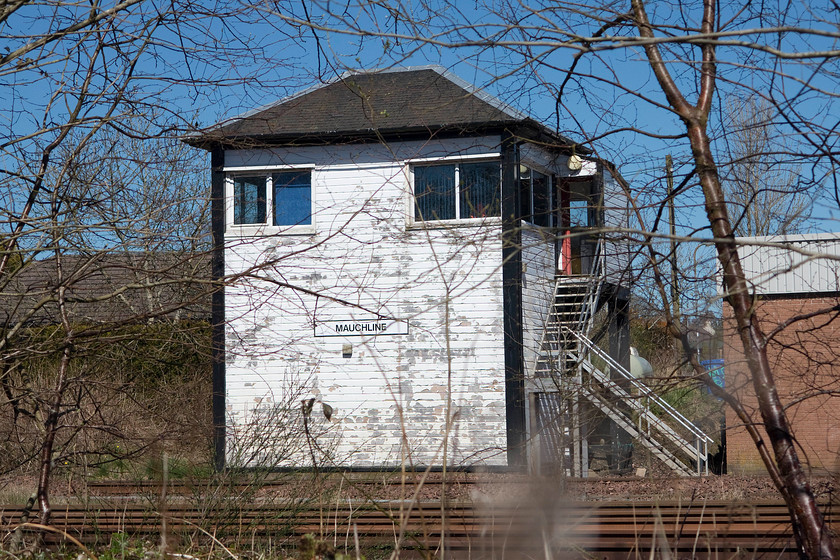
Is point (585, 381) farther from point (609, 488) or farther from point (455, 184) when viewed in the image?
point (455, 184)

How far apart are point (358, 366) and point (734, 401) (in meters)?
14.0

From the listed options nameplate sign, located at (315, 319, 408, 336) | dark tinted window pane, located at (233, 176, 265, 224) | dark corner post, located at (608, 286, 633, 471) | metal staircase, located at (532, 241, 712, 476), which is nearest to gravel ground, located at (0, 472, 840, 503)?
metal staircase, located at (532, 241, 712, 476)

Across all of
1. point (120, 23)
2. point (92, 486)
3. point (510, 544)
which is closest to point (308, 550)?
point (510, 544)

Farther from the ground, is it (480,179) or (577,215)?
(480,179)

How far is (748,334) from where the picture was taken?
4305 millimetres

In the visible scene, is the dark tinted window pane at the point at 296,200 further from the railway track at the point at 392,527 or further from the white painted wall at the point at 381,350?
the railway track at the point at 392,527

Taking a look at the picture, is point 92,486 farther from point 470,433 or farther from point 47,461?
point 470,433

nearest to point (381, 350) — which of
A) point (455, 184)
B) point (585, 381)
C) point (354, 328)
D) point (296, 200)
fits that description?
point (354, 328)

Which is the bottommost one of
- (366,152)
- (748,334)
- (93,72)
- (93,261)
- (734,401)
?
(734,401)

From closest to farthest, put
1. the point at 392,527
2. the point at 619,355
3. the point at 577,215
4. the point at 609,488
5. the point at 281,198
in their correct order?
the point at 392,527 → the point at 609,488 → the point at 577,215 → the point at 281,198 → the point at 619,355

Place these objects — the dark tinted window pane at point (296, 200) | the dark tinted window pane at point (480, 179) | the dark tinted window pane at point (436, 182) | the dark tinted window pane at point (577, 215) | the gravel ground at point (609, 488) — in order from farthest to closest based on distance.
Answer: the dark tinted window pane at point (296, 200) → the dark tinted window pane at point (436, 182) → the dark tinted window pane at point (480, 179) → the gravel ground at point (609, 488) → the dark tinted window pane at point (577, 215)

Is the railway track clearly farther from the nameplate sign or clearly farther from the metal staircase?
the nameplate sign

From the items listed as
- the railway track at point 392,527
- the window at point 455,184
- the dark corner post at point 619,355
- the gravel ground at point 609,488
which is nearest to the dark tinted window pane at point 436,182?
the window at point 455,184

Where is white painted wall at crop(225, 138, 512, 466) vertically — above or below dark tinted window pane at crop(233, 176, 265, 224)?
below
